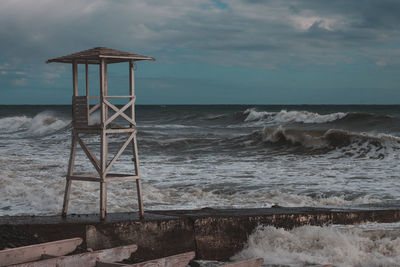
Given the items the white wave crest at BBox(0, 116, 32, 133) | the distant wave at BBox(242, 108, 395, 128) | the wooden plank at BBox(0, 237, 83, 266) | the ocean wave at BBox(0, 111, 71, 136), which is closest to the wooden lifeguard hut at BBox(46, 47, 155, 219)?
the wooden plank at BBox(0, 237, 83, 266)

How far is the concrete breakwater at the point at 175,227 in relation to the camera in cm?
707

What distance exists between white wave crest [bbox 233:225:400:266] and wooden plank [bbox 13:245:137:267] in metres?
1.97

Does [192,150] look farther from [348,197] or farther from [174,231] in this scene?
[174,231]

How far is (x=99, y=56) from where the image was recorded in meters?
7.36

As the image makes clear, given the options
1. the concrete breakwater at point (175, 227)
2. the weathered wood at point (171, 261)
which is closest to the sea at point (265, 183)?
the concrete breakwater at point (175, 227)

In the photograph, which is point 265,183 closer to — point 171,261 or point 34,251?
point 171,261

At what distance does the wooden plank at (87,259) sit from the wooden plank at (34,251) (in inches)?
21.5

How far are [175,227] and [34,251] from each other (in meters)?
2.22

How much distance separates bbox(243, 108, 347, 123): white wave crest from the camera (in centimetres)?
4316

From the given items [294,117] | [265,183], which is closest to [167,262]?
[265,183]

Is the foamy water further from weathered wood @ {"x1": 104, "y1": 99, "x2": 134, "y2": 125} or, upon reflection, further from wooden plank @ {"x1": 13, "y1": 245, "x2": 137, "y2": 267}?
wooden plank @ {"x1": 13, "y1": 245, "x2": 137, "y2": 267}

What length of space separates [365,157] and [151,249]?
1388cm

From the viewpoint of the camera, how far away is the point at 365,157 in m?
19.7

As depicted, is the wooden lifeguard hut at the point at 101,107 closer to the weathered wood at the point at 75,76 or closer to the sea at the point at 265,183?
the weathered wood at the point at 75,76
